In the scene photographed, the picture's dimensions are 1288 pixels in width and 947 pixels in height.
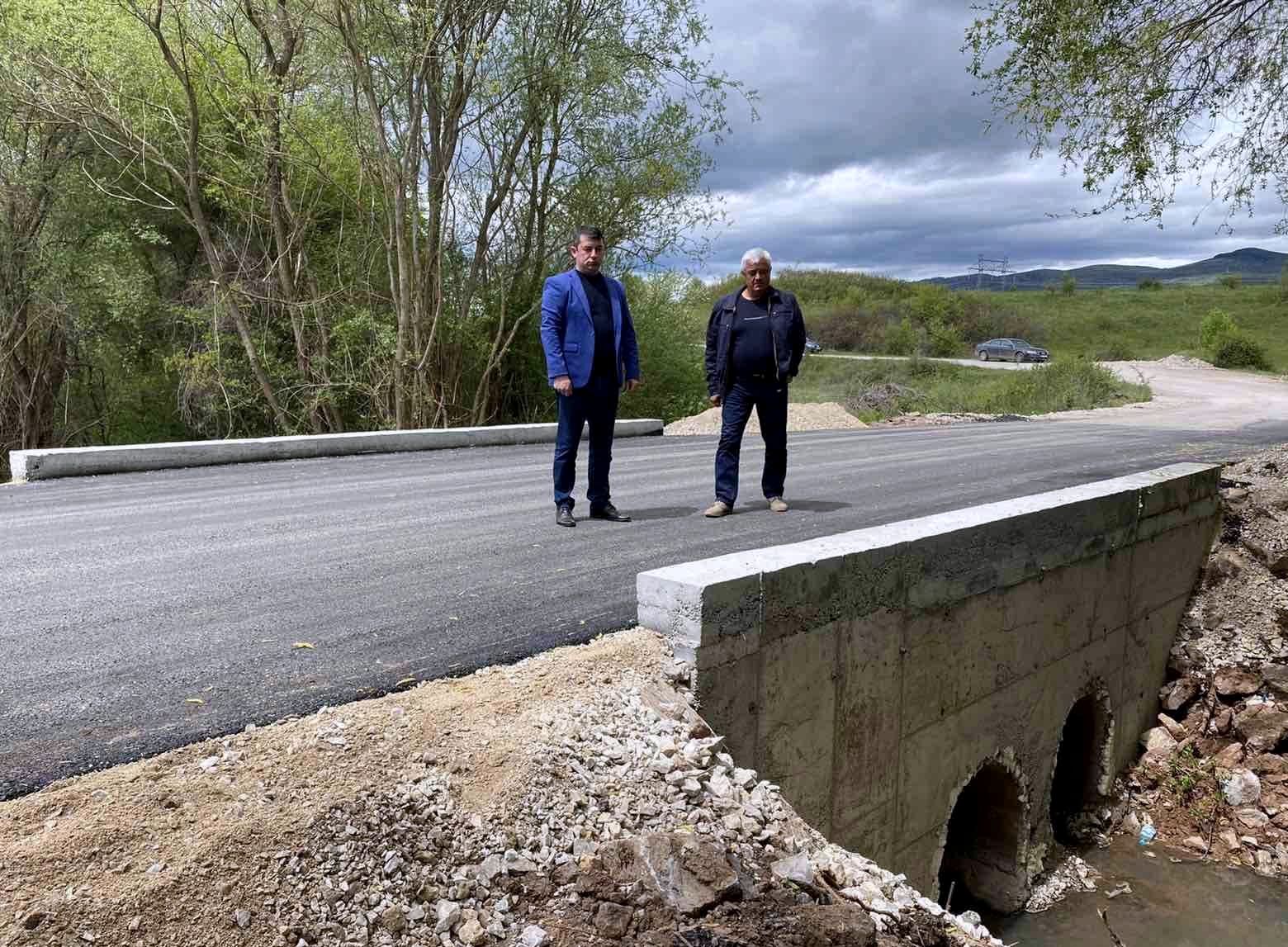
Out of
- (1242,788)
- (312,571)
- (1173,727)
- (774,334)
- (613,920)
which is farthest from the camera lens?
(1173,727)

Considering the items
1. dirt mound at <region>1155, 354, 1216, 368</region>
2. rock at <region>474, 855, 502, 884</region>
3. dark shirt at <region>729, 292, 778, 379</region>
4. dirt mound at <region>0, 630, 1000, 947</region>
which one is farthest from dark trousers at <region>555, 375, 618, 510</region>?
dirt mound at <region>1155, 354, 1216, 368</region>

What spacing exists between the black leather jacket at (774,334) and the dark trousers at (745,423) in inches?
4.6

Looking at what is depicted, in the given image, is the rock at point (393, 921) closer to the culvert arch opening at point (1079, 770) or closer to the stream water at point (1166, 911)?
the stream water at point (1166, 911)

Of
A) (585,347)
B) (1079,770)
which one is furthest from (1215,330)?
(585,347)

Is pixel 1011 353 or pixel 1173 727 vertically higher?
pixel 1011 353

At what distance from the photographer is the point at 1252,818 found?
8.03m

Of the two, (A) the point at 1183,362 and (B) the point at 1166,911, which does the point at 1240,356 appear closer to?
(A) the point at 1183,362

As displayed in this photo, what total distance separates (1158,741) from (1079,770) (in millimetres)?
985

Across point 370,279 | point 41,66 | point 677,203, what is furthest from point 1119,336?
point 41,66

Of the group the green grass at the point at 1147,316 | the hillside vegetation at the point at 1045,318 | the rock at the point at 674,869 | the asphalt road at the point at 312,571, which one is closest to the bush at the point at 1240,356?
the hillside vegetation at the point at 1045,318

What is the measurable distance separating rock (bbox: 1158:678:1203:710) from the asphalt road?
226 centimetres

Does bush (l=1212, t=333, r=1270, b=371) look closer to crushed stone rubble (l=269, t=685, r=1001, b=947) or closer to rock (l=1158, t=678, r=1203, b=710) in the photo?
rock (l=1158, t=678, r=1203, b=710)

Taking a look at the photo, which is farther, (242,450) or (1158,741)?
(242,450)

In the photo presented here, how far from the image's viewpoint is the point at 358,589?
4777 mm
